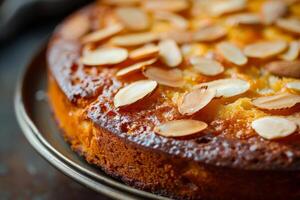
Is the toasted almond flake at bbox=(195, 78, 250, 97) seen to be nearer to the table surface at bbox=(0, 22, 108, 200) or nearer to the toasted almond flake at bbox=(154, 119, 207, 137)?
the toasted almond flake at bbox=(154, 119, 207, 137)

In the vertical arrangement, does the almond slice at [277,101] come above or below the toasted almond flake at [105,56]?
below

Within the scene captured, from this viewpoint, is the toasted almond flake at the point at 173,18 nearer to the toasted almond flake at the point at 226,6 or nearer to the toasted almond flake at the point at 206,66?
the toasted almond flake at the point at 226,6

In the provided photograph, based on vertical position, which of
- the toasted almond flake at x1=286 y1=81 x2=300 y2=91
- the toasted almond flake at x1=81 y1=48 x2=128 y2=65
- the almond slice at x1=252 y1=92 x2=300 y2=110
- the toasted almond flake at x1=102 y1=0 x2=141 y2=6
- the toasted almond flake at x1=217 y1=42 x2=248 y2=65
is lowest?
the toasted almond flake at x1=286 y1=81 x2=300 y2=91

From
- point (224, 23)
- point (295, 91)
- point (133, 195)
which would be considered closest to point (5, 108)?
point (224, 23)

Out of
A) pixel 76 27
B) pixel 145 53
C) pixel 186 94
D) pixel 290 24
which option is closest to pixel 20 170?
pixel 76 27

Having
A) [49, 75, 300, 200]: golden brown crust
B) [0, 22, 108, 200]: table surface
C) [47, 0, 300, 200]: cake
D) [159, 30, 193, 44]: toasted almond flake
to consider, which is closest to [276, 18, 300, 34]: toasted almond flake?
[47, 0, 300, 200]: cake

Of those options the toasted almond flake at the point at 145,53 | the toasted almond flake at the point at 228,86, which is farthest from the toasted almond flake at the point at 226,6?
the toasted almond flake at the point at 228,86
